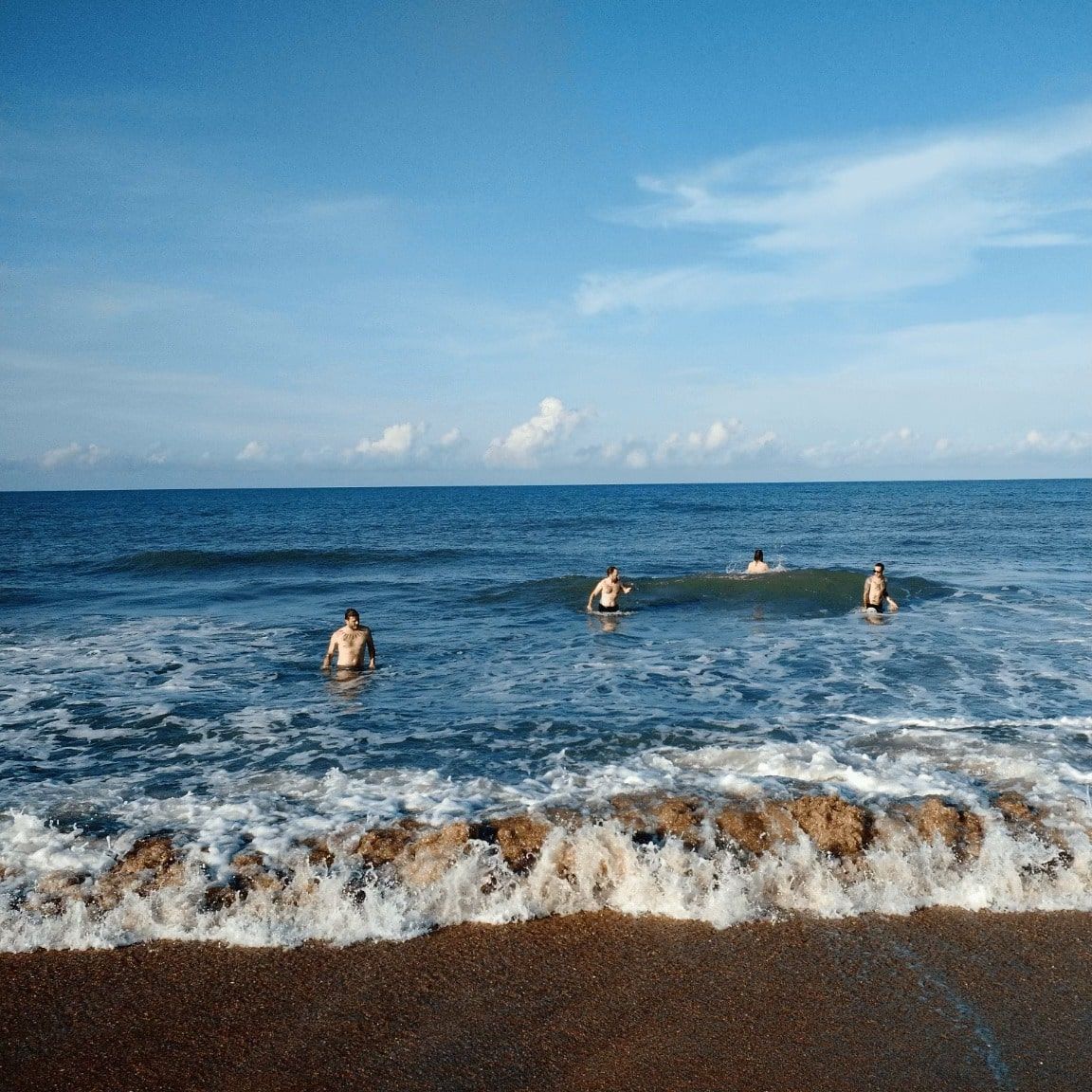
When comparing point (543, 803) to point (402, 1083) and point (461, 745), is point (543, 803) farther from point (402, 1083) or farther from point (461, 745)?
point (402, 1083)

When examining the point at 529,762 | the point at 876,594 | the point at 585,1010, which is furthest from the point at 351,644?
the point at 876,594

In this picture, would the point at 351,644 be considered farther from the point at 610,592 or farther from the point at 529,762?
the point at 610,592

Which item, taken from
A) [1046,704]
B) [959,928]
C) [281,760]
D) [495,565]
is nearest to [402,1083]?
[959,928]

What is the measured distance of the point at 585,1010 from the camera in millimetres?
4910

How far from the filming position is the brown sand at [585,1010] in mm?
4395

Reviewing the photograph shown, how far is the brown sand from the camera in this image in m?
4.39

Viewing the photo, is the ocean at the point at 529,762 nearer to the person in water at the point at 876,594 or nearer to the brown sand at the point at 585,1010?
the brown sand at the point at 585,1010

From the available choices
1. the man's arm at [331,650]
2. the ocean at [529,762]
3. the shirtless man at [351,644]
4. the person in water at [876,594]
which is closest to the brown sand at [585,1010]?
the ocean at [529,762]

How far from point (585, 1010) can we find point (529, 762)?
4.19m

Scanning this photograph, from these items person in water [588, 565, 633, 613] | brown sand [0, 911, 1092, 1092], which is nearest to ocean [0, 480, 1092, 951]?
brown sand [0, 911, 1092, 1092]

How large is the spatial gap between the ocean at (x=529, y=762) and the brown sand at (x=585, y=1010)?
0.31m

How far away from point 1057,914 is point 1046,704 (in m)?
6.20

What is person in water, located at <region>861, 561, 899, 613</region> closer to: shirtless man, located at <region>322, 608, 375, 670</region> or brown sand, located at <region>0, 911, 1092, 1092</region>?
shirtless man, located at <region>322, 608, 375, 670</region>

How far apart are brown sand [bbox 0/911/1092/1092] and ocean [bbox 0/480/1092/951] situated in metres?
0.31
